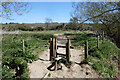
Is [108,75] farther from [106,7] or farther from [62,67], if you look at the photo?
[106,7]

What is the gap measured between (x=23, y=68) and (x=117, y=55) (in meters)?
5.34

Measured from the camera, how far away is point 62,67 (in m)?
4.02

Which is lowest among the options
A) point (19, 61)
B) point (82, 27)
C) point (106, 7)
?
point (19, 61)

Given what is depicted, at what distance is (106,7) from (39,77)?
3.20 meters

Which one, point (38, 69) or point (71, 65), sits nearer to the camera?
point (38, 69)

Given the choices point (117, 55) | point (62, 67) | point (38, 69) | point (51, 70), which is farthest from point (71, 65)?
point (117, 55)

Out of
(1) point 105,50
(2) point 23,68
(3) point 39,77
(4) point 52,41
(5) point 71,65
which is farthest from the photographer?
(1) point 105,50

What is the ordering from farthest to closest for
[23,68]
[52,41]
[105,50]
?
[105,50]
[52,41]
[23,68]

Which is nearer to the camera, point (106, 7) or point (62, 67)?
point (106, 7)

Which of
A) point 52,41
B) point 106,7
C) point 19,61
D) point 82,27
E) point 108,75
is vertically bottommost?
point 108,75

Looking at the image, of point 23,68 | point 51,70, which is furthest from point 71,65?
point 23,68

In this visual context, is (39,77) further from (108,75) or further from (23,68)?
(108,75)

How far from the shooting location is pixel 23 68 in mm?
3555

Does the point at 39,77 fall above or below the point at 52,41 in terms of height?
below
